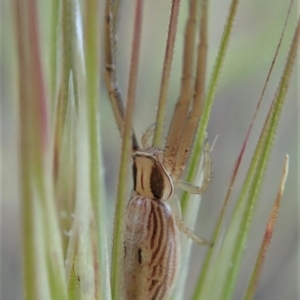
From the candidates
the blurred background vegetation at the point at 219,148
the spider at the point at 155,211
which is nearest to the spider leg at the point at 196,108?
the spider at the point at 155,211

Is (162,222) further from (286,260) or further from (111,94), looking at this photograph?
(286,260)

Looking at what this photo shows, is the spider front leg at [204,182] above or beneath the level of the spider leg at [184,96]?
beneath

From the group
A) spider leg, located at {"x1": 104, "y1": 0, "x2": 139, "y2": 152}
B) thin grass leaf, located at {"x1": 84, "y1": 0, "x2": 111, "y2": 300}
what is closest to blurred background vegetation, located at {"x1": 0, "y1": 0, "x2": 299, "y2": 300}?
spider leg, located at {"x1": 104, "y1": 0, "x2": 139, "y2": 152}

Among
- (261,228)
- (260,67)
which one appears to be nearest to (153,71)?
(260,67)

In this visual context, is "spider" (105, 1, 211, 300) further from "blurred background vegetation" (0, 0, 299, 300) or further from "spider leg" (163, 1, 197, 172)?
"blurred background vegetation" (0, 0, 299, 300)

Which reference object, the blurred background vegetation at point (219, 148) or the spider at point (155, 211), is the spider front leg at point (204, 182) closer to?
the spider at point (155, 211)

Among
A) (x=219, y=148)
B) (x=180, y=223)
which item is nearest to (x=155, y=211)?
(x=180, y=223)
